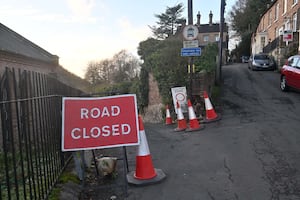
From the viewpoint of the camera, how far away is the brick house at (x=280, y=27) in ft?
75.4

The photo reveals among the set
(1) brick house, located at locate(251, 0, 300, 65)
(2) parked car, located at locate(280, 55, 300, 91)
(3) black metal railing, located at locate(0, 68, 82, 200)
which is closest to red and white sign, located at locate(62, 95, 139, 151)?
(3) black metal railing, located at locate(0, 68, 82, 200)

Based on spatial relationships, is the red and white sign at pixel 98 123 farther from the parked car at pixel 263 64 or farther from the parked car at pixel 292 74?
the parked car at pixel 263 64

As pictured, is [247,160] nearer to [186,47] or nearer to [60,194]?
[60,194]

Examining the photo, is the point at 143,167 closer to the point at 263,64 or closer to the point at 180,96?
the point at 180,96

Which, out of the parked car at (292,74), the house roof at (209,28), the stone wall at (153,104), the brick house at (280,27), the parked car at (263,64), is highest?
the house roof at (209,28)

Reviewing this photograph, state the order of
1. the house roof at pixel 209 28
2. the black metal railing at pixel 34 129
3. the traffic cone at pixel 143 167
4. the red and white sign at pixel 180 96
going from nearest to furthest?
the black metal railing at pixel 34 129 → the traffic cone at pixel 143 167 → the red and white sign at pixel 180 96 → the house roof at pixel 209 28

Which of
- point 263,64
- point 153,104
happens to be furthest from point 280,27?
point 153,104

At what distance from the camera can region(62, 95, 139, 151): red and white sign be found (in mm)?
4277

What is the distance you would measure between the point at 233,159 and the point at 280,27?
32.3 meters

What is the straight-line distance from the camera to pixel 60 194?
4082 millimetres

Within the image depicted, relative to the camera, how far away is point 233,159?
5.69 m


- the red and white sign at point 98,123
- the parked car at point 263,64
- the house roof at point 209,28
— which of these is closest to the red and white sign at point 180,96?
the red and white sign at point 98,123

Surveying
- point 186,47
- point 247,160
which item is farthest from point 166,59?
point 247,160

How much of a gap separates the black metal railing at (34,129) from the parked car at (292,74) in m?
10.7
